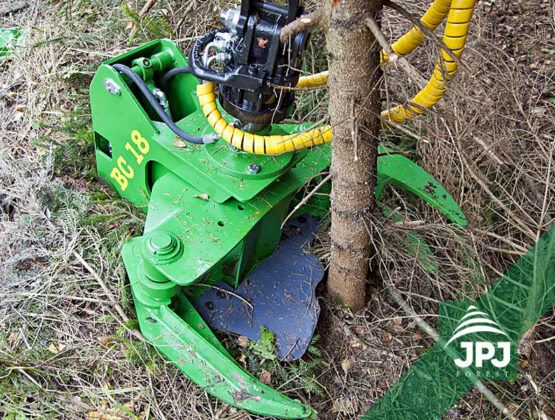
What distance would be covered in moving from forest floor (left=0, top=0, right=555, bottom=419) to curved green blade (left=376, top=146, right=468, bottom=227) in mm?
88

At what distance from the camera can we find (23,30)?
3.60 metres

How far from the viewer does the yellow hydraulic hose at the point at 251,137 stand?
211cm

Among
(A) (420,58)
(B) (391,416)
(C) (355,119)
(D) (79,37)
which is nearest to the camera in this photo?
(C) (355,119)

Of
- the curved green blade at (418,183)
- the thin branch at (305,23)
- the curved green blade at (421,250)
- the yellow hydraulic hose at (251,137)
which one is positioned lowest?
the curved green blade at (421,250)

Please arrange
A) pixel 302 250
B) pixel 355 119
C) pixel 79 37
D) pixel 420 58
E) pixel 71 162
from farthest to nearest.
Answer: pixel 79 37 → pixel 420 58 → pixel 71 162 → pixel 302 250 → pixel 355 119

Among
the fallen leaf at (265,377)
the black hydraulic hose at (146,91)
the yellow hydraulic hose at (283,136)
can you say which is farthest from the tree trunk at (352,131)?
the black hydraulic hose at (146,91)

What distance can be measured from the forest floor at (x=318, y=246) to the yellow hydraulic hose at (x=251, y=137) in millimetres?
433

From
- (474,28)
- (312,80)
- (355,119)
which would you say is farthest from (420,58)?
(355,119)

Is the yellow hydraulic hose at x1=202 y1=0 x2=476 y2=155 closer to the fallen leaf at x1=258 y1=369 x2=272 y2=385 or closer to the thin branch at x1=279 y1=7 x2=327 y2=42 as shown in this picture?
the thin branch at x1=279 y1=7 x2=327 y2=42

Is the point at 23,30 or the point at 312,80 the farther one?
the point at 23,30

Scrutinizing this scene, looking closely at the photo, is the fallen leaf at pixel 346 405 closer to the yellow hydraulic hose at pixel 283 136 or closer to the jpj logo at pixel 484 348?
the jpj logo at pixel 484 348

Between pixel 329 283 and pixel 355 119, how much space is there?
939 millimetres

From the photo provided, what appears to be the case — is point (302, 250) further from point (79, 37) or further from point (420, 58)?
point (79, 37)

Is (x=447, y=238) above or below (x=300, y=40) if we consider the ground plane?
below
